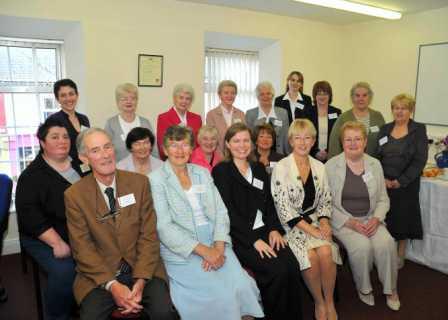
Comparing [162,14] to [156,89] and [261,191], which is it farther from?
[261,191]

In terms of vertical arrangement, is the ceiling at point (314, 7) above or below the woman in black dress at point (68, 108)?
above

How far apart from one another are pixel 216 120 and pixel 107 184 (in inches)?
73.9

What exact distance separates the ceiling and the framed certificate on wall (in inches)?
37.9

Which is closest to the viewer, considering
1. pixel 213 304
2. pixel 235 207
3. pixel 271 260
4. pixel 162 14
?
pixel 213 304

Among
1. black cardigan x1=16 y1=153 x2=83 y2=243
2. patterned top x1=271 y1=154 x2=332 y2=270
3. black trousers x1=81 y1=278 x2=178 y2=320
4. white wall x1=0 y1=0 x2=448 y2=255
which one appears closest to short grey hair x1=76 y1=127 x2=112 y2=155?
black cardigan x1=16 y1=153 x2=83 y2=243

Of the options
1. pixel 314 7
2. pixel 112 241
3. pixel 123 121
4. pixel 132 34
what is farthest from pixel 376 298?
pixel 314 7

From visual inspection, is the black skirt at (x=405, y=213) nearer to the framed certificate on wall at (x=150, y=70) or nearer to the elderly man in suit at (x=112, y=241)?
the elderly man in suit at (x=112, y=241)

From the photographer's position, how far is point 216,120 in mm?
3857

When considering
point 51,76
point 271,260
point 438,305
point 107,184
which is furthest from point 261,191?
point 51,76

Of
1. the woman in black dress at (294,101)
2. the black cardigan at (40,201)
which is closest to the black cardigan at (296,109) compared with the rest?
the woman in black dress at (294,101)

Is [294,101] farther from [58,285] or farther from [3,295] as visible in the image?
[3,295]

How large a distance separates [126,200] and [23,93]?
3.08 m

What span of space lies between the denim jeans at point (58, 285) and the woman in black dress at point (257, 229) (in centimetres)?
107

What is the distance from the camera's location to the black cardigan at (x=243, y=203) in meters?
2.53
